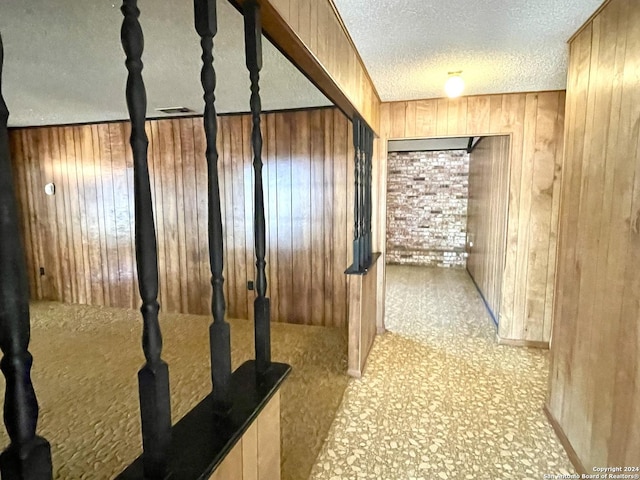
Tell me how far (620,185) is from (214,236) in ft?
5.61

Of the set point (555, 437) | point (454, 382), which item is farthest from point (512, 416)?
point (454, 382)

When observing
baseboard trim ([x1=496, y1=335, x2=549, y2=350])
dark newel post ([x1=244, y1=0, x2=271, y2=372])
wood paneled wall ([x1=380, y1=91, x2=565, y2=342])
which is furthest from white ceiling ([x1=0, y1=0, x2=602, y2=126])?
baseboard trim ([x1=496, y1=335, x2=549, y2=350])

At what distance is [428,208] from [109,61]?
19.9 ft

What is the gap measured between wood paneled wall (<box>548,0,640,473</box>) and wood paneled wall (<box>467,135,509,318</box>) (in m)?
1.44

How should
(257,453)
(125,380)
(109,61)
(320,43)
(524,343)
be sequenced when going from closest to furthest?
(257,453)
(320,43)
(109,61)
(125,380)
(524,343)

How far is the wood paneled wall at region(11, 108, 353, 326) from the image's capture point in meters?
3.84

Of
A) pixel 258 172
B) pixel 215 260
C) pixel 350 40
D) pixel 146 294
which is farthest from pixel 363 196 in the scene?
pixel 146 294

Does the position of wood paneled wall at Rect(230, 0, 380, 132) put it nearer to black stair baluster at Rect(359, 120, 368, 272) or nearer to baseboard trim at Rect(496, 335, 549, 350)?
black stair baluster at Rect(359, 120, 368, 272)

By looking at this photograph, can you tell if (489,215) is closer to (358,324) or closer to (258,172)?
(358,324)

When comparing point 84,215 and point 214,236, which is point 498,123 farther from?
point 84,215

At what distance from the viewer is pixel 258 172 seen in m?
1.17

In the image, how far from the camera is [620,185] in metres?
1.59

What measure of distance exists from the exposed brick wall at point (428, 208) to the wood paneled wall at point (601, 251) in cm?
502

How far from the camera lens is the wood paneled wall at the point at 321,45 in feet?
4.08
